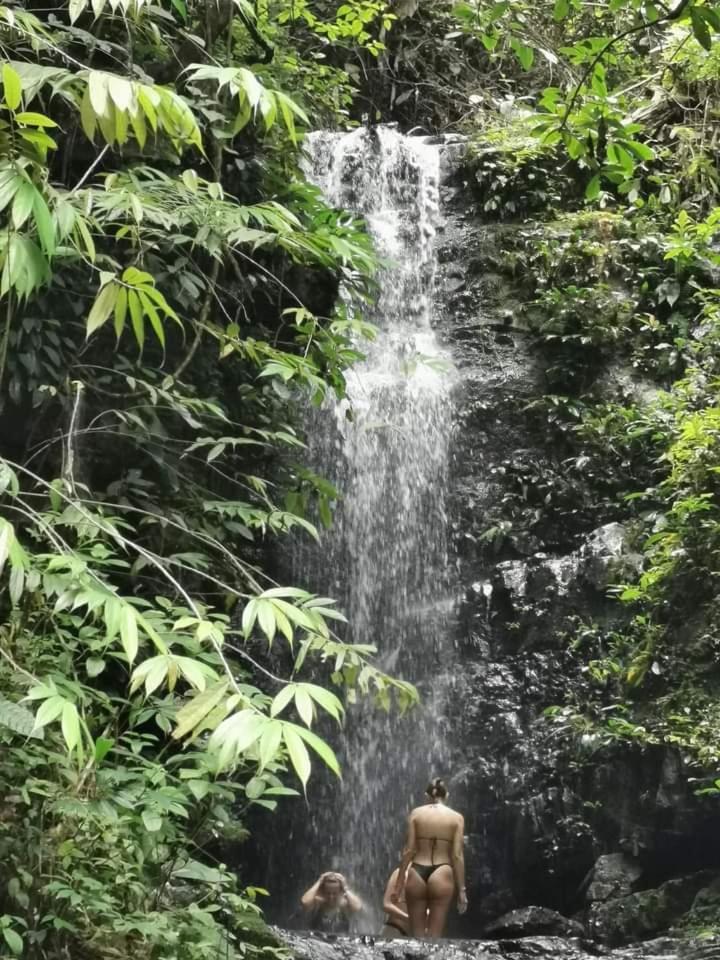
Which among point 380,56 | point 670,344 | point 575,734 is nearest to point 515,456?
point 670,344

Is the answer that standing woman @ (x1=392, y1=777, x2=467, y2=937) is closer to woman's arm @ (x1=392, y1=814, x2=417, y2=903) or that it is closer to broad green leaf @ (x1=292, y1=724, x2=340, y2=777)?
woman's arm @ (x1=392, y1=814, x2=417, y2=903)

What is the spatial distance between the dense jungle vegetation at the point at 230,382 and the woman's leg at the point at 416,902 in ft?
4.57

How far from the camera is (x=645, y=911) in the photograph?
297 inches

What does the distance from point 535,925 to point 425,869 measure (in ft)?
2.76

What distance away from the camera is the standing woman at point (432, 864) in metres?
7.70

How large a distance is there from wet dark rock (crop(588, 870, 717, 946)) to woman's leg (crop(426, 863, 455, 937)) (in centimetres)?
103

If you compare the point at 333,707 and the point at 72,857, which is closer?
the point at 333,707

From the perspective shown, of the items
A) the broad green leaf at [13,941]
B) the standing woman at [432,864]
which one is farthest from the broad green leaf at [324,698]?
the standing woman at [432,864]

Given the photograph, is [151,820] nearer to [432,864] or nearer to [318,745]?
[318,745]

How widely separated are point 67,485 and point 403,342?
770 cm

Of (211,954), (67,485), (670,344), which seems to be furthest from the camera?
(670,344)

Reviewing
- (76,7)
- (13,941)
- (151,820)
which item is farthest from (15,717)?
(76,7)

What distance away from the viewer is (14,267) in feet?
9.11

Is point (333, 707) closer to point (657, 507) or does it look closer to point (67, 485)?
point (67, 485)
